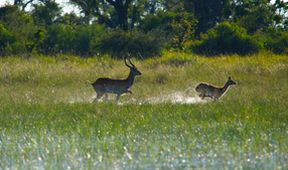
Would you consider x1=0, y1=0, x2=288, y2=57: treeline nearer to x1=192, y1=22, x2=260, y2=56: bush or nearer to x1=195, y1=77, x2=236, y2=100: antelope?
x1=192, y1=22, x2=260, y2=56: bush

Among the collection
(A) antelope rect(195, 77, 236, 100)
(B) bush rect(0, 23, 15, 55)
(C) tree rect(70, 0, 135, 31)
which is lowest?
(B) bush rect(0, 23, 15, 55)

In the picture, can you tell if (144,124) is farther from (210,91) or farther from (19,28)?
(19,28)

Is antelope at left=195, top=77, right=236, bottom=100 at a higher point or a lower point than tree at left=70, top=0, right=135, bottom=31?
lower

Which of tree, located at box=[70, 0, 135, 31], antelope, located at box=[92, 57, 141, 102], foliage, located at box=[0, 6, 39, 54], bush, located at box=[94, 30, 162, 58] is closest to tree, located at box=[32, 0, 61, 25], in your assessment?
tree, located at box=[70, 0, 135, 31]

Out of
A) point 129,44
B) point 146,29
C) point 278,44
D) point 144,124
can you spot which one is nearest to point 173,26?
point 146,29

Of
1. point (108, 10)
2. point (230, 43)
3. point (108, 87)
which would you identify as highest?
point (108, 10)

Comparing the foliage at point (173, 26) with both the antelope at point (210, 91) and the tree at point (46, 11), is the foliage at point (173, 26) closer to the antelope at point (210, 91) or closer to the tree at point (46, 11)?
the tree at point (46, 11)

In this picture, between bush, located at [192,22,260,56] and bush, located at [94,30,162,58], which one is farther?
bush, located at [192,22,260,56]

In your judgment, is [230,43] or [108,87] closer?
[108,87]

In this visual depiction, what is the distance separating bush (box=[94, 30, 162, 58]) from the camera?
32062 mm

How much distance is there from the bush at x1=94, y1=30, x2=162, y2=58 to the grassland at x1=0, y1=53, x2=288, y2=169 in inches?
389

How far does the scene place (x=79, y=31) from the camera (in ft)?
122

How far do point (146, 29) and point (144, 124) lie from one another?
96.5 feet

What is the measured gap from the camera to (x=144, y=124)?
12453mm
